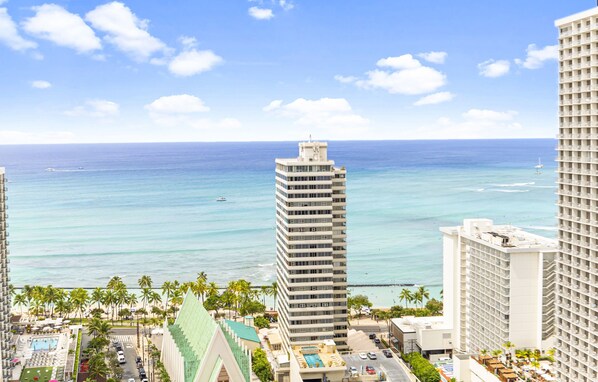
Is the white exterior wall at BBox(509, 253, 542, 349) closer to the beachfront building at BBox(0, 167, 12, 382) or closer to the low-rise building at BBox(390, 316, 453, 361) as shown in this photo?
the low-rise building at BBox(390, 316, 453, 361)

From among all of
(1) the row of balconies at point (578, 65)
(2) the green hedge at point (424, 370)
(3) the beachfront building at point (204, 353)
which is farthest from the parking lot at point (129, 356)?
(1) the row of balconies at point (578, 65)

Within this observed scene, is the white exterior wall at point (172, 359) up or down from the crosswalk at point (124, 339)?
up

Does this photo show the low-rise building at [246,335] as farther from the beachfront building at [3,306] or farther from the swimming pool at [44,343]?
the beachfront building at [3,306]

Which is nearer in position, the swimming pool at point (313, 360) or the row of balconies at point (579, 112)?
the row of balconies at point (579, 112)

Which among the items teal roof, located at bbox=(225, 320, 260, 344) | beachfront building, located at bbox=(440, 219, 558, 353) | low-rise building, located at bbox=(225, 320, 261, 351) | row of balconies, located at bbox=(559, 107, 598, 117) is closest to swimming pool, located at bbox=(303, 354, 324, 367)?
low-rise building, located at bbox=(225, 320, 261, 351)

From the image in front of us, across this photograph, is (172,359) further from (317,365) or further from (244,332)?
(317,365)

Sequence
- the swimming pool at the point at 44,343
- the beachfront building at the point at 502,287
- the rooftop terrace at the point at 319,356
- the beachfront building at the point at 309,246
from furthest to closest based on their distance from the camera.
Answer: the beachfront building at the point at 309,246 → the swimming pool at the point at 44,343 → the beachfront building at the point at 502,287 → the rooftop terrace at the point at 319,356

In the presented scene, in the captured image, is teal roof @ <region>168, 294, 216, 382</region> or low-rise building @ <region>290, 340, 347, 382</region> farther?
low-rise building @ <region>290, 340, 347, 382</region>
